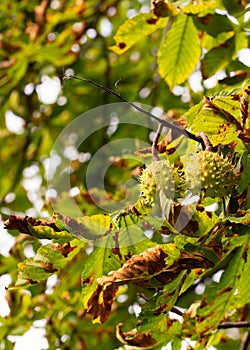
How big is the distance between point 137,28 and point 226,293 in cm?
93

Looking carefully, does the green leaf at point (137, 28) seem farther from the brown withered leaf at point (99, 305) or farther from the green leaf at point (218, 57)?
the brown withered leaf at point (99, 305)

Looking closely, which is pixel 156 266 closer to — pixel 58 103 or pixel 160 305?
pixel 160 305

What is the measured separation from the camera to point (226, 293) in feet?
4.15

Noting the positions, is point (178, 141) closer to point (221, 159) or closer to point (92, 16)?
point (221, 159)

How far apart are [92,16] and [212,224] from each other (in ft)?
8.86

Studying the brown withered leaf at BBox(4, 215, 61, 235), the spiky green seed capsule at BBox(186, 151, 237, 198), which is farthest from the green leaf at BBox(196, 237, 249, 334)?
the brown withered leaf at BBox(4, 215, 61, 235)

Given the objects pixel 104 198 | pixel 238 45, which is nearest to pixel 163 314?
pixel 238 45

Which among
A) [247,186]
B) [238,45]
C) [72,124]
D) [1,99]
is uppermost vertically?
[247,186]

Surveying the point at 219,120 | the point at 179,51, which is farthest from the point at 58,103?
the point at 219,120

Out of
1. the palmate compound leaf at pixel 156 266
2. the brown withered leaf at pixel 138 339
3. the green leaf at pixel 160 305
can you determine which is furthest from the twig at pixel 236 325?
the palmate compound leaf at pixel 156 266

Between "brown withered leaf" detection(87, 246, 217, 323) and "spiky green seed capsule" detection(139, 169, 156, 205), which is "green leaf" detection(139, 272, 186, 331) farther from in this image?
"spiky green seed capsule" detection(139, 169, 156, 205)

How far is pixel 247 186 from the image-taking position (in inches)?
48.4

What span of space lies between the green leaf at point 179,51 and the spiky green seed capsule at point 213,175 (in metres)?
0.73

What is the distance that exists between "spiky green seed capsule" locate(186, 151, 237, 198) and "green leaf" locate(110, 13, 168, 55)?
70 centimetres
